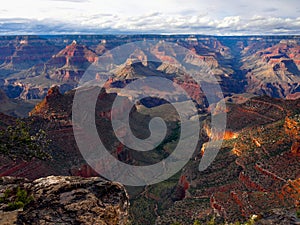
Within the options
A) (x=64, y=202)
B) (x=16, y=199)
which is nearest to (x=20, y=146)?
(x=16, y=199)

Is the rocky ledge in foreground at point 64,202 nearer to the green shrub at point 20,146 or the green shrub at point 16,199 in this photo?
the green shrub at point 16,199

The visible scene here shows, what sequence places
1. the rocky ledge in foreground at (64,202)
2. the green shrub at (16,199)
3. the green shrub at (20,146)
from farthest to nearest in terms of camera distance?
the green shrub at (20,146), the green shrub at (16,199), the rocky ledge in foreground at (64,202)

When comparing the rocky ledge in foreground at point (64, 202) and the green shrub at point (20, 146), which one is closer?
the rocky ledge in foreground at point (64, 202)

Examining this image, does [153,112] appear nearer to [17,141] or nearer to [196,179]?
[196,179]

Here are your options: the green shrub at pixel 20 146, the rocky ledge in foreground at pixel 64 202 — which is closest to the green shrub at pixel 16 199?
the rocky ledge in foreground at pixel 64 202

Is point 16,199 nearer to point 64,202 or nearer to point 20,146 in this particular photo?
point 64,202

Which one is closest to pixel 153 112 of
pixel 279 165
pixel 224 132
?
pixel 224 132

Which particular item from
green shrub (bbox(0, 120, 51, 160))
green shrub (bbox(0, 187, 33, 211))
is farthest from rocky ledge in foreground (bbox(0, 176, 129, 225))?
green shrub (bbox(0, 120, 51, 160))

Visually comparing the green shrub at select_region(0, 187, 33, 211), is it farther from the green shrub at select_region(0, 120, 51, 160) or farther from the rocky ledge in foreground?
the green shrub at select_region(0, 120, 51, 160)

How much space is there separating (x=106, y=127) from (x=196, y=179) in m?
29.3

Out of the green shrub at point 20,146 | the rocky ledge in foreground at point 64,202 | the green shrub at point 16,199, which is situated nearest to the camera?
the rocky ledge in foreground at point 64,202

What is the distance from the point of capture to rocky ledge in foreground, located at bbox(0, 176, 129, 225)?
14.6 m

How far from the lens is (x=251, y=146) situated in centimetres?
6028

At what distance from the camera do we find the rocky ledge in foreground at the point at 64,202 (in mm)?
14555
